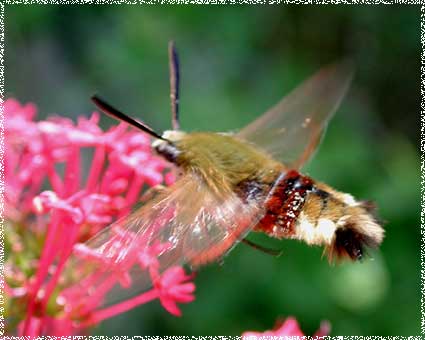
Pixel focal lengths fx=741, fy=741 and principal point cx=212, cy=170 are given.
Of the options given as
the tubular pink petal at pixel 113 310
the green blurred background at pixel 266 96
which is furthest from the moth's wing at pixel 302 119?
the green blurred background at pixel 266 96

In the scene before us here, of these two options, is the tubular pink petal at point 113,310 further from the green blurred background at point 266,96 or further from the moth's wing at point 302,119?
the green blurred background at point 266,96

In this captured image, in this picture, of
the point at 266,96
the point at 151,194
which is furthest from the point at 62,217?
the point at 266,96

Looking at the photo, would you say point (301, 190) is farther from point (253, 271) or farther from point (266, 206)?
point (253, 271)

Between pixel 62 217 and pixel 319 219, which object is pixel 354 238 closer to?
pixel 319 219

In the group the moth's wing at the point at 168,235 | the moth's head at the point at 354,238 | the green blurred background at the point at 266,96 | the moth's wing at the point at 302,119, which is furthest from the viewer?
the green blurred background at the point at 266,96

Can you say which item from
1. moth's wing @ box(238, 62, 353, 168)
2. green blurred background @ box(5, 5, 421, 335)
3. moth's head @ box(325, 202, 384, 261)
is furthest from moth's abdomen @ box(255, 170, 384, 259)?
green blurred background @ box(5, 5, 421, 335)

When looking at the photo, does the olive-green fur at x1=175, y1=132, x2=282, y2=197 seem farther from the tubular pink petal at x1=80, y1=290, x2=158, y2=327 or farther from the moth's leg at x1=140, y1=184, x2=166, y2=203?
the tubular pink petal at x1=80, y1=290, x2=158, y2=327
